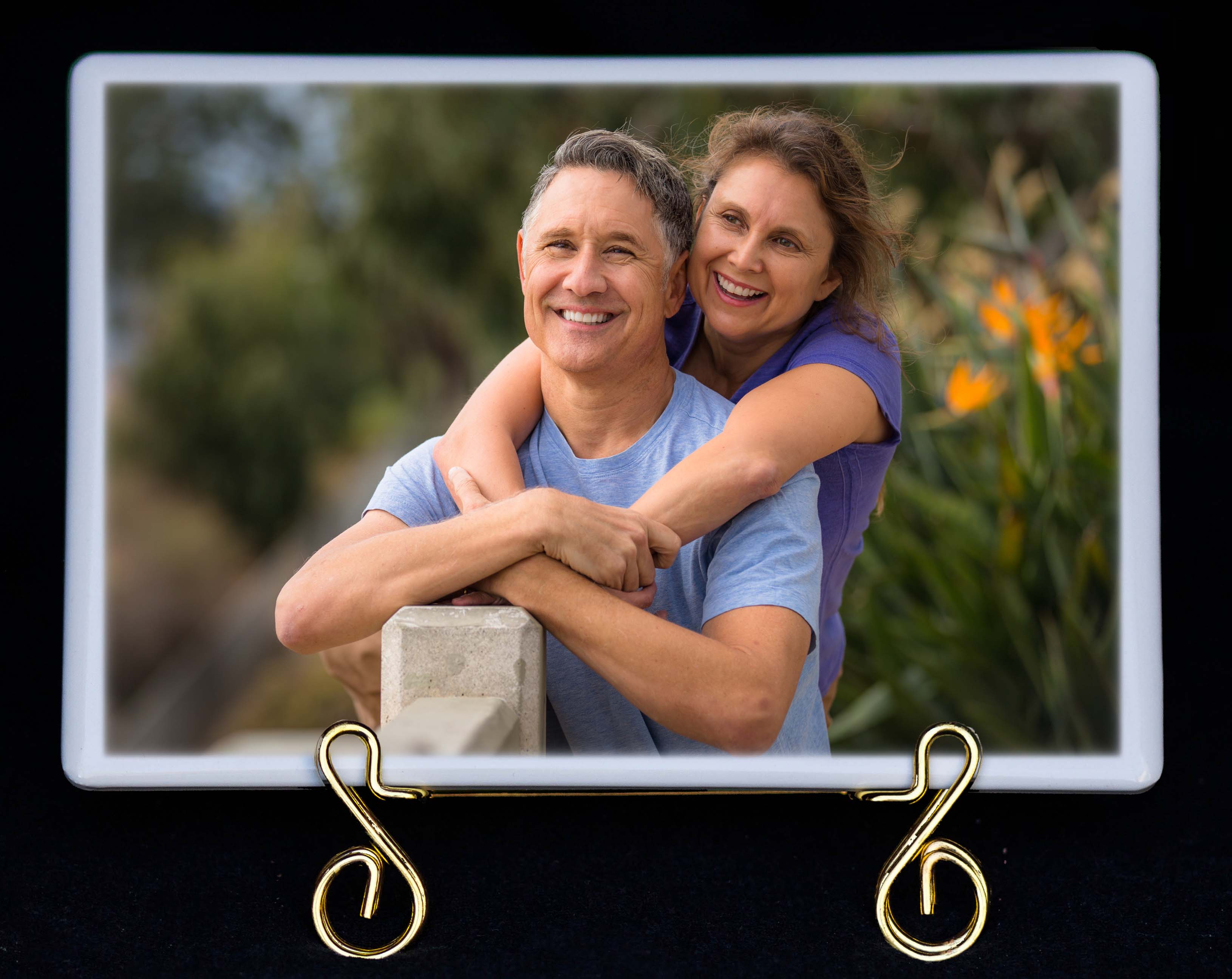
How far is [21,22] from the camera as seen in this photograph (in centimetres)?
85

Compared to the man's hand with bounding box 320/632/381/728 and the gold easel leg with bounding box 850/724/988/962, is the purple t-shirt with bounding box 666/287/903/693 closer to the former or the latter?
the gold easel leg with bounding box 850/724/988/962

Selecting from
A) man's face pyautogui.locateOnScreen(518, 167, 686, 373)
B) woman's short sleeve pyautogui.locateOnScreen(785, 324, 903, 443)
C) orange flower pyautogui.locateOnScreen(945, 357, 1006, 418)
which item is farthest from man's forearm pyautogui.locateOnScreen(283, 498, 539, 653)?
orange flower pyautogui.locateOnScreen(945, 357, 1006, 418)

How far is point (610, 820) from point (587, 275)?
0.44 m

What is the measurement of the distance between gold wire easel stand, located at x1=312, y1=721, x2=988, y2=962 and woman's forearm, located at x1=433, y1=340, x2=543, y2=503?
18 centimetres

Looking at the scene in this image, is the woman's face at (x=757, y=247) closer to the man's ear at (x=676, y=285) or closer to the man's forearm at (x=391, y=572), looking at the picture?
the man's ear at (x=676, y=285)

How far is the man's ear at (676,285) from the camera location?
0.71 metres

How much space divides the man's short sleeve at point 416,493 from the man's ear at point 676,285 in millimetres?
189

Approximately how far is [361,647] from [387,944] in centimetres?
20

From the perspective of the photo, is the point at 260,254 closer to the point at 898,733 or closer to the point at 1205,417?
the point at 898,733

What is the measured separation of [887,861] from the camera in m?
0.75

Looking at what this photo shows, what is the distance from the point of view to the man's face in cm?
69

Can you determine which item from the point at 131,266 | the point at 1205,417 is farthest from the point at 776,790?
the point at 131,266

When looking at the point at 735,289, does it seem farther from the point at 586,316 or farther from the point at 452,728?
the point at 452,728

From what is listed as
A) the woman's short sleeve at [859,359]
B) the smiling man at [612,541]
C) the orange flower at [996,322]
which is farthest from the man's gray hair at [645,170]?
the orange flower at [996,322]
